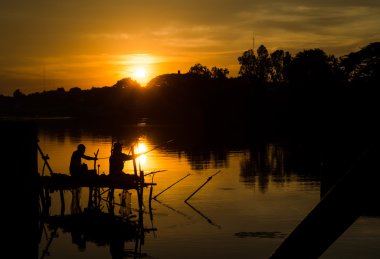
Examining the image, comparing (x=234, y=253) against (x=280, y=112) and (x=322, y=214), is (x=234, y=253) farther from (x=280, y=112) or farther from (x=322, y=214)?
(x=280, y=112)

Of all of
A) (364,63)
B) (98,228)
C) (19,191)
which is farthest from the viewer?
(98,228)

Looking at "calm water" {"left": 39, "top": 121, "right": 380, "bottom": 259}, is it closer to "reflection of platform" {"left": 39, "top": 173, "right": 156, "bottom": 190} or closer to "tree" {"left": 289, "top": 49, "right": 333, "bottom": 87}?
"reflection of platform" {"left": 39, "top": 173, "right": 156, "bottom": 190}

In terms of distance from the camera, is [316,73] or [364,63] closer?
[364,63]

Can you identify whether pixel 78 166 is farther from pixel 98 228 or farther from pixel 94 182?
pixel 98 228

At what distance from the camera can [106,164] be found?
79.3 meters

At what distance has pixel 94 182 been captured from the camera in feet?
92.9

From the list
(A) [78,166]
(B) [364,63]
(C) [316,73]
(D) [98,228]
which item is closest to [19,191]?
(B) [364,63]

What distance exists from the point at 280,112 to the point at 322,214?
569 feet

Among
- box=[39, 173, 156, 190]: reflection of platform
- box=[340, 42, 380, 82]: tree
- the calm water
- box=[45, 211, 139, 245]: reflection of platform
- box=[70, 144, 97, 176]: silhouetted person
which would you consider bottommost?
the calm water

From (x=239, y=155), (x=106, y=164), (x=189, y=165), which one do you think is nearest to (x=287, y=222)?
(x=189, y=165)

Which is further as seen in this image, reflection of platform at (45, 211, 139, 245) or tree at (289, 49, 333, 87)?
reflection of platform at (45, 211, 139, 245)

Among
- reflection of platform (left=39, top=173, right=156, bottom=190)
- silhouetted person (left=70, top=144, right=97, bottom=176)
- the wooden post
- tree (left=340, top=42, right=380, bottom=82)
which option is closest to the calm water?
reflection of platform (left=39, top=173, right=156, bottom=190)

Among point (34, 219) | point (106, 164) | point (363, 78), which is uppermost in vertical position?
point (363, 78)

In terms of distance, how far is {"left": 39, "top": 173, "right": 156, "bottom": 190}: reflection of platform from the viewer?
27809mm
